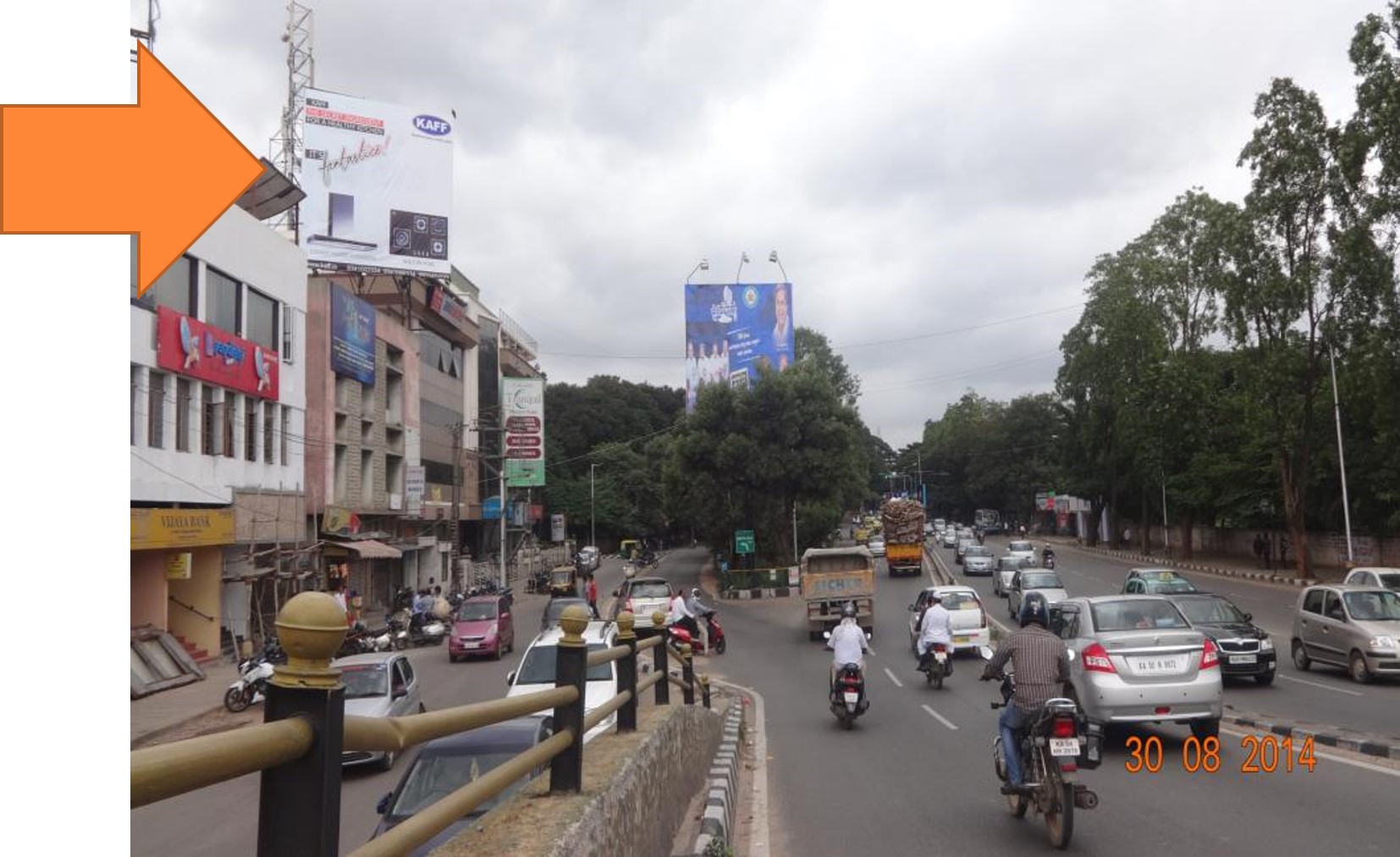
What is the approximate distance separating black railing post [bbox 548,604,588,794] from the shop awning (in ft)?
96.6

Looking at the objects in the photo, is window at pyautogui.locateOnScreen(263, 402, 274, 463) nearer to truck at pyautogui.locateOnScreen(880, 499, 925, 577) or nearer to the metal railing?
the metal railing

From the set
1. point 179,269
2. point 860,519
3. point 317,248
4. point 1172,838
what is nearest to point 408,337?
point 317,248

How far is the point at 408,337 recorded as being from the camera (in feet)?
147

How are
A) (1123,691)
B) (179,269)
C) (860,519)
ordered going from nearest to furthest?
(1123,691) → (179,269) → (860,519)

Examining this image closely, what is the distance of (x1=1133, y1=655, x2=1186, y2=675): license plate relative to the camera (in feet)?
35.0

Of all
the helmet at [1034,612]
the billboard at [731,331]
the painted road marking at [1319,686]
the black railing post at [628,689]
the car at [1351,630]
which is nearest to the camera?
the black railing post at [628,689]

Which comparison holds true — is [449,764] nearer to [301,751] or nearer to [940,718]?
[301,751]

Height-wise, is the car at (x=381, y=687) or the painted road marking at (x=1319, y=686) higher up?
the car at (x=381, y=687)

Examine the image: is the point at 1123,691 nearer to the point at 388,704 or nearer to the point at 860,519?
the point at 388,704

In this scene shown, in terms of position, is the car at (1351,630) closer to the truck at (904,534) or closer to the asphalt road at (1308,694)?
the asphalt road at (1308,694)

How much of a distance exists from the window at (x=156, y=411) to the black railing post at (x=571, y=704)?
68.5 feet

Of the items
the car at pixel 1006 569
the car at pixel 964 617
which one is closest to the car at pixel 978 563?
the car at pixel 1006 569

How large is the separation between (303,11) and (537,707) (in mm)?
44995

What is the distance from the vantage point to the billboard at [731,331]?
181 feet
